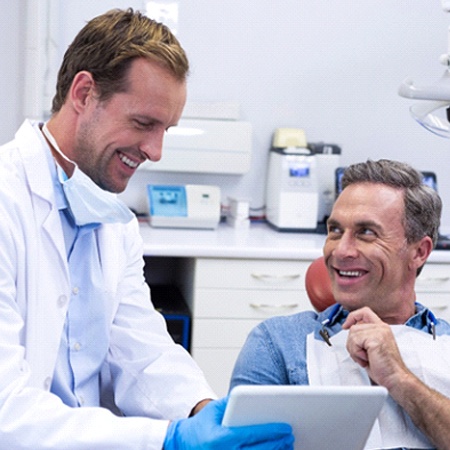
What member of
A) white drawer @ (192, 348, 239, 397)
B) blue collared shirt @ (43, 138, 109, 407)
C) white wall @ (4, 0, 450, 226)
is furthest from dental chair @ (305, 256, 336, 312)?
white wall @ (4, 0, 450, 226)

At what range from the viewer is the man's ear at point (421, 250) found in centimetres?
211

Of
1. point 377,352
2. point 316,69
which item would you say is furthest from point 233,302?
point 377,352

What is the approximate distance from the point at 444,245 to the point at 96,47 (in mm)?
2274

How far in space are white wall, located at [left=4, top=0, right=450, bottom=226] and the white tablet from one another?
274 centimetres

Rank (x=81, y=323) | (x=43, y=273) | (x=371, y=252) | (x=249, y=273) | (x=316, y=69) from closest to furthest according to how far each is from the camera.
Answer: (x=43, y=273) < (x=81, y=323) < (x=371, y=252) < (x=249, y=273) < (x=316, y=69)

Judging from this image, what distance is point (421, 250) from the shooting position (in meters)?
2.12

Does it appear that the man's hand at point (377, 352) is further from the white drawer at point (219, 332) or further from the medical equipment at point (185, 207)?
the medical equipment at point (185, 207)

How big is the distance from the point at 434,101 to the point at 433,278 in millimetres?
1295

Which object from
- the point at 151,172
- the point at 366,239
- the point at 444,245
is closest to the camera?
the point at 366,239

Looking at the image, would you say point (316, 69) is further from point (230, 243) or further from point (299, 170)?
point (230, 243)

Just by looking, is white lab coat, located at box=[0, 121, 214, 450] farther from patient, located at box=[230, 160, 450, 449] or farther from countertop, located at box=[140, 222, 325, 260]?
countertop, located at box=[140, 222, 325, 260]

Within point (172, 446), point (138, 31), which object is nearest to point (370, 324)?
point (172, 446)

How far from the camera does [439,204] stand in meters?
2.13

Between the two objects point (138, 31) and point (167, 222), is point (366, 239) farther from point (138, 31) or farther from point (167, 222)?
point (167, 222)
